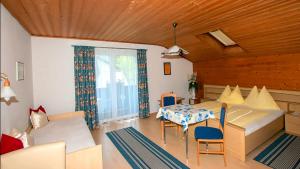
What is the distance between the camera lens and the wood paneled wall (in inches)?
159

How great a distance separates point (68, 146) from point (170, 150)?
1.87 meters

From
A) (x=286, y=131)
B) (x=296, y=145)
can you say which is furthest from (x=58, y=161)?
(x=286, y=131)

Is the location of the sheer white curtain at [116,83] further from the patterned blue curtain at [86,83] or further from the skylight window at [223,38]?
the skylight window at [223,38]

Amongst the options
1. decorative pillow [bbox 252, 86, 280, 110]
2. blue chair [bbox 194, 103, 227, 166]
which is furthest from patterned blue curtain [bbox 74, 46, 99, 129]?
decorative pillow [bbox 252, 86, 280, 110]

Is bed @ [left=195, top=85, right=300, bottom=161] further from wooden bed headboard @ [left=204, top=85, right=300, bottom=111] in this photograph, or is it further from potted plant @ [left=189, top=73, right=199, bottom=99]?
potted plant @ [left=189, top=73, right=199, bottom=99]

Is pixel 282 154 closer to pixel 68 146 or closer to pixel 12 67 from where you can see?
pixel 68 146

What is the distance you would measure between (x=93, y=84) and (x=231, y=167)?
381 centimetres

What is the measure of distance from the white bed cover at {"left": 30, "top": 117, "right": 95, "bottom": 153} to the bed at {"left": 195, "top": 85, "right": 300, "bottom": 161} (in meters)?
2.47

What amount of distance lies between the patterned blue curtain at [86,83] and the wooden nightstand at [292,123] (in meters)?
4.88

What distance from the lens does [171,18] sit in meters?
3.08

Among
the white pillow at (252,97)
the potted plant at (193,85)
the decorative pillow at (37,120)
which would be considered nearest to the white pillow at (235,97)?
the white pillow at (252,97)

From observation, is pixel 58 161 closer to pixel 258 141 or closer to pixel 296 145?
pixel 258 141

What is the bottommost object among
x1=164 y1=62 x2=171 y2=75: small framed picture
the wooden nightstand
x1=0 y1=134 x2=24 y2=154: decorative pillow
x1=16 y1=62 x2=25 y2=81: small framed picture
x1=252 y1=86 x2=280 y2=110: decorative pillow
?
the wooden nightstand

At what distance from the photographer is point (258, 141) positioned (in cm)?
315
